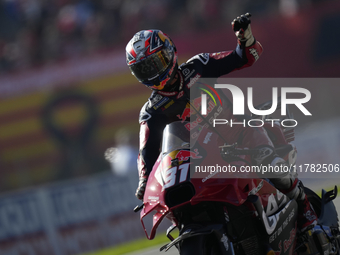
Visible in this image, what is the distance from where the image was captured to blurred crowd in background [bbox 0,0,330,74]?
10508 mm

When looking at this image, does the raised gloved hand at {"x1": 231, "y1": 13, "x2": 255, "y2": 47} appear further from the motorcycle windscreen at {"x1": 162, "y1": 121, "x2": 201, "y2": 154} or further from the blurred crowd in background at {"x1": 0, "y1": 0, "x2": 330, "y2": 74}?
the blurred crowd in background at {"x1": 0, "y1": 0, "x2": 330, "y2": 74}

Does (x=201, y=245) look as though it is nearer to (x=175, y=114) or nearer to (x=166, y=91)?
(x=175, y=114)

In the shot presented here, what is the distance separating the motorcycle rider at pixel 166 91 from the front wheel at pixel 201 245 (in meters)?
0.66

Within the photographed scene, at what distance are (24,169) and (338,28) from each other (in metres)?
6.45

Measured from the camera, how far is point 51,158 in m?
9.71

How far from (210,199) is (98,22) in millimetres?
8159

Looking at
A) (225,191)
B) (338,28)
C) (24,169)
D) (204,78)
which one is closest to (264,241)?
(225,191)

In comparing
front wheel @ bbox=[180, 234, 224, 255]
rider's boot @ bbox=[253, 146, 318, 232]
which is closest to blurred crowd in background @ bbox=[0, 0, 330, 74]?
rider's boot @ bbox=[253, 146, 318, 232]

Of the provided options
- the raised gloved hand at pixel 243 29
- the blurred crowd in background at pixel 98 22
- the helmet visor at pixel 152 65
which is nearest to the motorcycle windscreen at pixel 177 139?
the helmet visor at pixel 152 65

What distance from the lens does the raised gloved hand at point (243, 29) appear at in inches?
148

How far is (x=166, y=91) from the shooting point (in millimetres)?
3908

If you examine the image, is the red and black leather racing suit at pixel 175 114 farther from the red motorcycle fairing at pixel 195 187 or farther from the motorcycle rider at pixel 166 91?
the red motorcycle fairing at pixel 195 187

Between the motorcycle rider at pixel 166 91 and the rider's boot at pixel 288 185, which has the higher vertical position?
the motorcycle rider at pixel 166 91

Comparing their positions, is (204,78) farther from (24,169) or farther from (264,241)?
(24,169)
